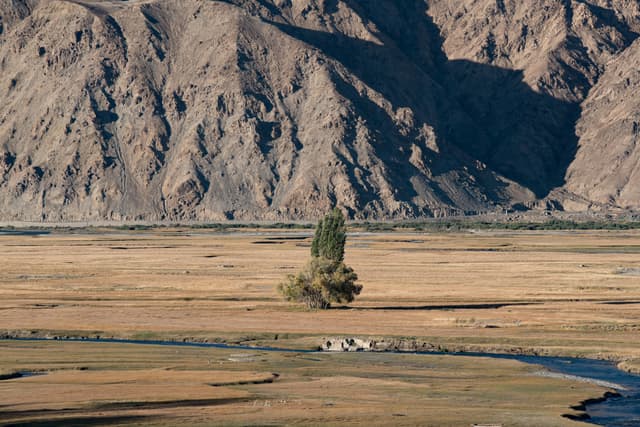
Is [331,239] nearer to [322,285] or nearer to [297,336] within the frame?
[322,285]

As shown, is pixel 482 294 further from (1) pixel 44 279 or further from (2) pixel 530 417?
(2) pixel 530 417

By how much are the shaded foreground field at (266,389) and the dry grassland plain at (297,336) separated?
0.11 meters

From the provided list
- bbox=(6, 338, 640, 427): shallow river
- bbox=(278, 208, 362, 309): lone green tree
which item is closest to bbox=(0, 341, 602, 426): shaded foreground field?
bbox=(6, 338, 640, 427): shallow river

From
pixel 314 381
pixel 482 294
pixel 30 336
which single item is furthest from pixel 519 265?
pixel 314 381

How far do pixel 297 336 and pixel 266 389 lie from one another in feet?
68.0

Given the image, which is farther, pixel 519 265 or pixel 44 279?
pixel 519 265

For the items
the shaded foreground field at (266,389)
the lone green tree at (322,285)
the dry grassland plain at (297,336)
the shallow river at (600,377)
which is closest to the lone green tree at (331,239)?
the lone green tree at (322,285)

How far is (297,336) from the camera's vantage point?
236 ft

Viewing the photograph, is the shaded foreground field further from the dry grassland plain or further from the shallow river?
the shallow river

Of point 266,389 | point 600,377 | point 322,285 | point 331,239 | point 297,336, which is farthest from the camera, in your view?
point 331,239

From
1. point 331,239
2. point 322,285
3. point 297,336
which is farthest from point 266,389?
point 331,239

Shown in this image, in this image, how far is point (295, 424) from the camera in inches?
1672

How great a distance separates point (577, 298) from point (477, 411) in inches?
2155

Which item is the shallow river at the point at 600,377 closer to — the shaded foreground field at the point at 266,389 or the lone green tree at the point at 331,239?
the shaded foreground field at the point at 266,389
